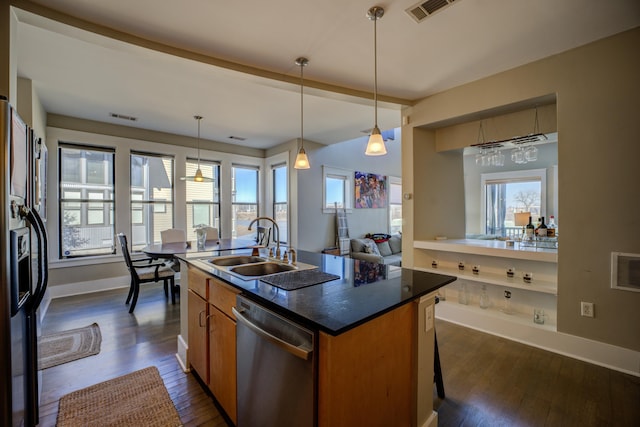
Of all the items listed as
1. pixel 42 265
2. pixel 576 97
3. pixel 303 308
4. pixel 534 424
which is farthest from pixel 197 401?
pixel 576 97

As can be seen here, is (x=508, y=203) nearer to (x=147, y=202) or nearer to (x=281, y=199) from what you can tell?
(x=281, y=199)

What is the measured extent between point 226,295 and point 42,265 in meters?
1.06

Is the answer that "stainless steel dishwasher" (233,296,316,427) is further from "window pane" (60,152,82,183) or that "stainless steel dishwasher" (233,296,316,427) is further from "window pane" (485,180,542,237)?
"window pane" (485,180,542,237)

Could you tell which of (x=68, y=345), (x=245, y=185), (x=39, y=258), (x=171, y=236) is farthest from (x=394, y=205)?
(x=39, y=258)

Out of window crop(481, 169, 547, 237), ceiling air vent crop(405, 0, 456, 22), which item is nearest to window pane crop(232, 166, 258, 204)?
ceiling air vent crop(405, 0, 456, 22)

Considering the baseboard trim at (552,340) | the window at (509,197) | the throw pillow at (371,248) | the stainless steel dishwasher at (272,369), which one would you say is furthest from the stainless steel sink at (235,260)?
the window at (509,197)

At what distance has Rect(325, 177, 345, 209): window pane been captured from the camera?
20.4 feet

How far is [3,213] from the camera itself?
4.02 feet

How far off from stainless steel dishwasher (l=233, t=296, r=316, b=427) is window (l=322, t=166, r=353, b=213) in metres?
4.69

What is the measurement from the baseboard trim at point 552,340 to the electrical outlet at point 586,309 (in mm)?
218

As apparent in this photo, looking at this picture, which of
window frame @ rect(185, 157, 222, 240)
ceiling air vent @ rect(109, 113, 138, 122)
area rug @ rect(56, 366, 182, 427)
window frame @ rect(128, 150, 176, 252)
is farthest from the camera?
window frame @ rect(185, 157, 222, 240)

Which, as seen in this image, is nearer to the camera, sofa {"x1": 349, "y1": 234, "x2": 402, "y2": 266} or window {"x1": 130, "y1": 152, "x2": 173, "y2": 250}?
window {"x1": 130, "y1": 152, "x2": 173, "y2": 250}

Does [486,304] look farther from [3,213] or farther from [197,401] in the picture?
[3,213]

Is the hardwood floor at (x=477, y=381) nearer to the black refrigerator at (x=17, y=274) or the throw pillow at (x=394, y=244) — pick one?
the black refrigerator at (x=17, y=274)
